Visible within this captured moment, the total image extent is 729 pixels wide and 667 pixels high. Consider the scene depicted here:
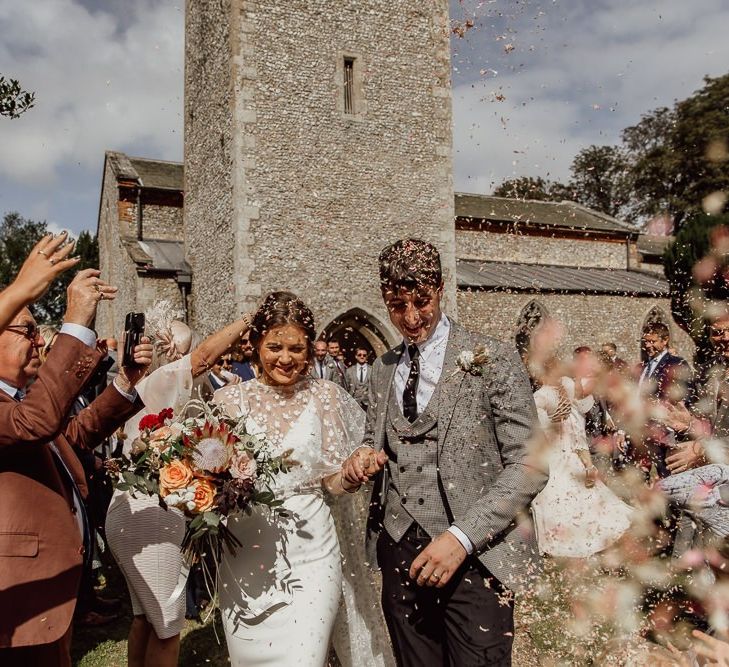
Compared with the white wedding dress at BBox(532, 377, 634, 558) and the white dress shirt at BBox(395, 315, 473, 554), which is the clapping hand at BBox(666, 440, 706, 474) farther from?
the white wedding dress at BBox(532, 377, 634, 558)

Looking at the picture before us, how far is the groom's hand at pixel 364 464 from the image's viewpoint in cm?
248

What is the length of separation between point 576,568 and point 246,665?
382 cm

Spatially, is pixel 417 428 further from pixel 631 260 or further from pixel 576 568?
pixel 631 260

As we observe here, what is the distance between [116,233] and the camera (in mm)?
20141

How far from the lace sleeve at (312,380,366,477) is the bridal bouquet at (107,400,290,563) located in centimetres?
28

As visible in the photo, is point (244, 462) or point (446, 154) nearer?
point (244, 462)

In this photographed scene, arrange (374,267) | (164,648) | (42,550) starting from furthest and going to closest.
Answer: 1. (374,267)
2. (164,648)
3. (42,550)

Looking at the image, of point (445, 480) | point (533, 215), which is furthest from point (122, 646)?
point (533, 215)

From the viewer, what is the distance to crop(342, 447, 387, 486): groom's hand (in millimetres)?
2484

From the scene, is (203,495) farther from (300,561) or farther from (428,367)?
(428,367)

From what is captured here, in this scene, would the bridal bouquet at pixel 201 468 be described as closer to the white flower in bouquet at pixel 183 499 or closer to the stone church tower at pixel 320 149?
the white flower in bouquet at pixel 183 499

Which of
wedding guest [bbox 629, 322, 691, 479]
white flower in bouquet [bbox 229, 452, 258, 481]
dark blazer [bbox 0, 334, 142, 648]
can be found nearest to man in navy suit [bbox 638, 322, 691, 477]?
wedding guest [bbox 629, 322, 691, 479]

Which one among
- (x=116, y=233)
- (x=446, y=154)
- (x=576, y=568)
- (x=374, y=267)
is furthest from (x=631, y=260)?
(x=576, y=568)

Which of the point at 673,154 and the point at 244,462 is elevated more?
the point at 673,154
